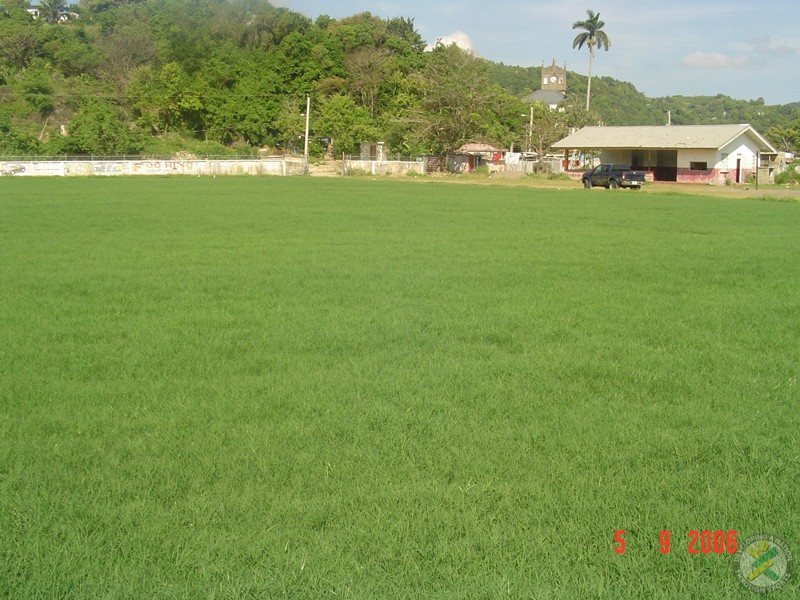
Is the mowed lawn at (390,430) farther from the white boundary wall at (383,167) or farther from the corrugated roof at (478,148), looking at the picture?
the corrugated roof at (478,148)

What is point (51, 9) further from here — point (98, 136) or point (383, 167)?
point (383, 167)

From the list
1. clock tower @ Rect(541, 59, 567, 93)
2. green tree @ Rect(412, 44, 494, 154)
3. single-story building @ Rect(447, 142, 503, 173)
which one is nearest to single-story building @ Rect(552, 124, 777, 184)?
green tree @ Rect(412, 44, 494, 154)

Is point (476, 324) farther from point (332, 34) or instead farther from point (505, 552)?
point (332, 34)

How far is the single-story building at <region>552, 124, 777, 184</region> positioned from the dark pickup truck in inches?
414

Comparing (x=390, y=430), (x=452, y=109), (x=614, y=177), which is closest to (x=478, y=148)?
(x=452, y=109)

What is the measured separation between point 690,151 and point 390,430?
188 feet

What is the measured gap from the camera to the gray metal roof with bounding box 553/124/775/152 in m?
56.8

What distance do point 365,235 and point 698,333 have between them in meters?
11.6

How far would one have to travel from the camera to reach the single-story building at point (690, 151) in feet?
187

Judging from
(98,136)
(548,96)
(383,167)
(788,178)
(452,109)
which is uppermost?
(548,96)

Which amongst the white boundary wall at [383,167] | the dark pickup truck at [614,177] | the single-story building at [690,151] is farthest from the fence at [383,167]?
the dark pickup truck at [614,177]

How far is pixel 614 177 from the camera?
4841cm
